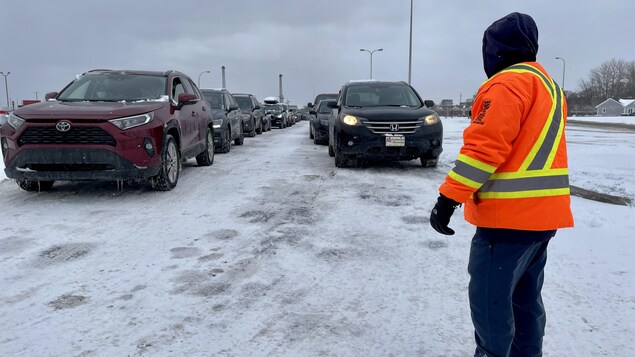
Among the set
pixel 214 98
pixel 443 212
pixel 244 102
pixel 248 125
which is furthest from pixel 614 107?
pixel 443 212

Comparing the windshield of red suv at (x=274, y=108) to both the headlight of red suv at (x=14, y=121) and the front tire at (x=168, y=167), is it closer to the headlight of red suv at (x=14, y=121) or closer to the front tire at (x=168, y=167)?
the front tire at (x=168, y=167)

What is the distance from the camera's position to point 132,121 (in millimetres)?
5680

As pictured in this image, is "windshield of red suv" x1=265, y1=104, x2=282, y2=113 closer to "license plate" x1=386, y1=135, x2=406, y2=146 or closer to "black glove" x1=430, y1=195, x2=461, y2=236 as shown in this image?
"license plate" x1=386, y1=135, x2=406, y2=146

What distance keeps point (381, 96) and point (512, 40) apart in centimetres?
741

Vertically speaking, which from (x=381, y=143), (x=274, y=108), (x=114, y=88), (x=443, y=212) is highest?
(x=114, y=88)

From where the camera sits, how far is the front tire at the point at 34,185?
20.1 feet

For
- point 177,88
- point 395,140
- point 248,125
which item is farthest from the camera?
point 248,125

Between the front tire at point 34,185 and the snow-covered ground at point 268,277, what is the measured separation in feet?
0.40

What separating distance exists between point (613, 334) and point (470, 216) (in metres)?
1.35

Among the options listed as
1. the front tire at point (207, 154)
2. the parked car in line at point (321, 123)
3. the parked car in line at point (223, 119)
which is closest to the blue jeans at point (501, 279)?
the front tire at point (207, 154)

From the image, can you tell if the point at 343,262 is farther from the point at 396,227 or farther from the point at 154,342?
the point at 154,342

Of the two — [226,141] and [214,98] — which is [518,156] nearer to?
[226,141]

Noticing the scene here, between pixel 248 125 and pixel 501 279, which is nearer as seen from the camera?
pixel 501 279

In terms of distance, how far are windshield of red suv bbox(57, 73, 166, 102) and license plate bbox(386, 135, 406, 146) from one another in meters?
3.74
